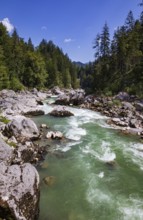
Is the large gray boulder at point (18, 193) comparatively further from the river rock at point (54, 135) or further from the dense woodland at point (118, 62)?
the dense woodland at point (118, 62)

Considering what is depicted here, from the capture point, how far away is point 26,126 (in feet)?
60.0

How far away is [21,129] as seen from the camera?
1784cm

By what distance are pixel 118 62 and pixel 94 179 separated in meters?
41.9

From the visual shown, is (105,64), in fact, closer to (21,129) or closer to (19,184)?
(21,129)

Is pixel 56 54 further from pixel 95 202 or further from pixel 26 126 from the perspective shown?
pixel 95 202

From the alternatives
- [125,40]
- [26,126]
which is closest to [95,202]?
[26,126]

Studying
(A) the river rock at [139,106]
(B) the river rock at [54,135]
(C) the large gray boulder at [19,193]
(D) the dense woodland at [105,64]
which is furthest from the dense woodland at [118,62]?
(C) the large gray boulder at [19,193]

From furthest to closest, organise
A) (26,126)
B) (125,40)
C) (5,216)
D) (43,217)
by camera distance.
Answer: (125,40) < (26,126) < (43,217) < (5,216)

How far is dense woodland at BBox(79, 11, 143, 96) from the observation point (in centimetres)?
4272

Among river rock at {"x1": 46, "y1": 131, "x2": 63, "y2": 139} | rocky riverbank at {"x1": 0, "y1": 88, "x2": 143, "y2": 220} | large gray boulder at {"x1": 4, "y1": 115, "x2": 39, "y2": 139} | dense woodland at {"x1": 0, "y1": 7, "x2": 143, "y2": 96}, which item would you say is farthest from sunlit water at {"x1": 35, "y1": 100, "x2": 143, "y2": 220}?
dense woodland at {"x1": 0, "y1": 7, "x2": 143, "y2": 96}

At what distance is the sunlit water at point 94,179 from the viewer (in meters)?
9.71

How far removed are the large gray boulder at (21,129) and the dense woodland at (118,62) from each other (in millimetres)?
25043

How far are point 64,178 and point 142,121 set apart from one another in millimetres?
15153

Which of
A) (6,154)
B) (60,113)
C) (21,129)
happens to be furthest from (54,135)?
(60,113)
